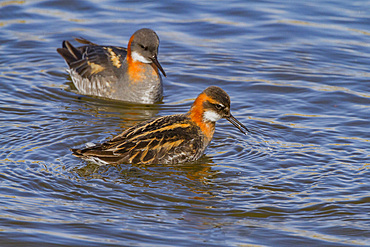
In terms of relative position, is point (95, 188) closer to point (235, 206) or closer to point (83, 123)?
point (235, 206)

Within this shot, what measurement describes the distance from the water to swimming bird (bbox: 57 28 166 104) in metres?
0.36

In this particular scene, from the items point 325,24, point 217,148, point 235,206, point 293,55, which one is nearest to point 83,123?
point 217,148

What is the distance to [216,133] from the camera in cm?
1166

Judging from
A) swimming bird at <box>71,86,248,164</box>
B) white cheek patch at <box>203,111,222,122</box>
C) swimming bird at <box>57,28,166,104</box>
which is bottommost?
swimming bird at <box>71,86,248,164</box>

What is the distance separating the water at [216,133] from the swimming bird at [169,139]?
21cm

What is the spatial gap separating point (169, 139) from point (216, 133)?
1682 millimetres

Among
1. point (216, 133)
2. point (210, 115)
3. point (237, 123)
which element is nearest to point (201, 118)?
point (210, 115)

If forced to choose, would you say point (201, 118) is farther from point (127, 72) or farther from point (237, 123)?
point (127, 72)

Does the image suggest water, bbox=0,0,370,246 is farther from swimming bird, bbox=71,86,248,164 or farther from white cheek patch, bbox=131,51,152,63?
white cheek patch, bbox=131,51,152,63

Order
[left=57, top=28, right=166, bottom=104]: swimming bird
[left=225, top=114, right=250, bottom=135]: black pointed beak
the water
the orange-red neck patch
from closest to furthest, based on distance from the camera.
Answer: the water < the orange-red neck patch < [left=225, top=114, right=250, bottom=135]: black pointed beak < [left=57, top=28, right=166, bottom=104]: swimming bird

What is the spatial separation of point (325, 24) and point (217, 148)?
8200 millimetres

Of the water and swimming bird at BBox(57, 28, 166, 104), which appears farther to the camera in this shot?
swimming bird at BBox(57, 28, 166, 104)

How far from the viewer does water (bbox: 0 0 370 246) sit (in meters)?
8.23

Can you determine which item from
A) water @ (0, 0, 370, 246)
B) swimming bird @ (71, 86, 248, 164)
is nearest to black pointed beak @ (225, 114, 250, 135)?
swimming bird @ (71, 86, 248, 164)
